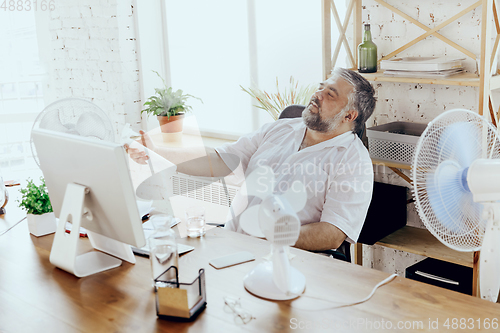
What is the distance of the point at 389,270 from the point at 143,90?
214 centimetres

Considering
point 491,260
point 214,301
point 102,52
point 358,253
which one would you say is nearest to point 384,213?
point 358,253

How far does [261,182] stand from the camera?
2.13m

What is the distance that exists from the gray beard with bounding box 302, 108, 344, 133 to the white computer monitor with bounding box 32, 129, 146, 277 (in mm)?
966

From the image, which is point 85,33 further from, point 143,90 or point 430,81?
point 430,81

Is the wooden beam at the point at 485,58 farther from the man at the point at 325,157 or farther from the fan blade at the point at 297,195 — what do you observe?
the fan blade at the point at 297,195

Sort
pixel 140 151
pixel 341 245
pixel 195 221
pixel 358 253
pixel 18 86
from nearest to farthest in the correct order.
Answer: pixel 195 221 < pixel 341 245 < pixel 140 151 < pixel 358 253 < pixel 18 86

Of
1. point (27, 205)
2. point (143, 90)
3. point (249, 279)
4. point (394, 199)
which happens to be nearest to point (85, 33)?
point (143, 90)

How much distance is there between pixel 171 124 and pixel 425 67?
1791mm

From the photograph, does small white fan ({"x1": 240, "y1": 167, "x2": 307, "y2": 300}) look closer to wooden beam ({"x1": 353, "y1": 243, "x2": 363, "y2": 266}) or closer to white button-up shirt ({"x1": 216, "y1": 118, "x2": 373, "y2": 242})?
white button-up shirt ({"x1": 216, "y1": 118, "x2": 373, "y2": 242})

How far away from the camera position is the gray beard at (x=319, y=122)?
2.05 meters

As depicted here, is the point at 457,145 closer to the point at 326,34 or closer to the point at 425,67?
the point at 425,67

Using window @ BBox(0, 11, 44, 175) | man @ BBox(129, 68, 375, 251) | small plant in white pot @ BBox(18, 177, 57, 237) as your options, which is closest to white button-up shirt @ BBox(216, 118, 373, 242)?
man @ BBox(129, 68, 375, 251)

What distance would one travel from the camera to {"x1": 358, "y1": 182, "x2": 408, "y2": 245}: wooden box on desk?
2238mm

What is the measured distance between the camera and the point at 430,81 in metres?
1.99
